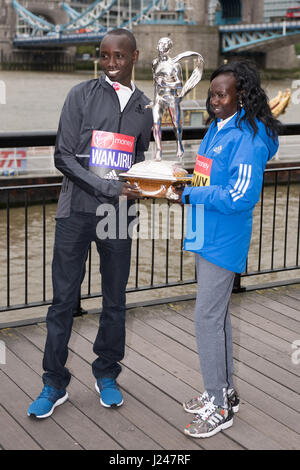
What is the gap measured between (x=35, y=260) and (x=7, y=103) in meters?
23.9

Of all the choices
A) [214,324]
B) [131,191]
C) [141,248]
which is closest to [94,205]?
[131,191]

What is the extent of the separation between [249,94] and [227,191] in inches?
15.3

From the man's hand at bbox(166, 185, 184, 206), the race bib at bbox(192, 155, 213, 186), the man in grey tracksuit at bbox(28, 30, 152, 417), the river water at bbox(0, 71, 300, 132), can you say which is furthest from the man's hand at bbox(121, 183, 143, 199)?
the river water at bbox(0, 71, 300, 132)

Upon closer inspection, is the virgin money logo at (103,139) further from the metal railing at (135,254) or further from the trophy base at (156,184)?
the metal railing at (135,254)

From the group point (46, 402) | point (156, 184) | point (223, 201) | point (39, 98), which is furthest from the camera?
point (39, 98)

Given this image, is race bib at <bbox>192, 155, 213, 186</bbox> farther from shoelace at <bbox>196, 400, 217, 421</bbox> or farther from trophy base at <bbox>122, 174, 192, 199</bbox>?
shoelace at <bbox>196, 400, 217, 421</bbox>

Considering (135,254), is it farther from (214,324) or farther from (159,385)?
(214,324)

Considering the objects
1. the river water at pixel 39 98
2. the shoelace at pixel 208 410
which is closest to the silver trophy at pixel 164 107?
the shoelace at pixel 208 410

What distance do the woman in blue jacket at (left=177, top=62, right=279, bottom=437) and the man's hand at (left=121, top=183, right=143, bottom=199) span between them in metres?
0.20

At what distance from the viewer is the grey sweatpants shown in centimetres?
275

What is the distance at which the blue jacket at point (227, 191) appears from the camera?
2559mm

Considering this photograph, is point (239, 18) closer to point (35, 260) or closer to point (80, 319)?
point (35, 260)

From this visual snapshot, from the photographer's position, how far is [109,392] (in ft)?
10.4

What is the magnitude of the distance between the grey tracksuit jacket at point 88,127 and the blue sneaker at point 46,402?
87 cm
